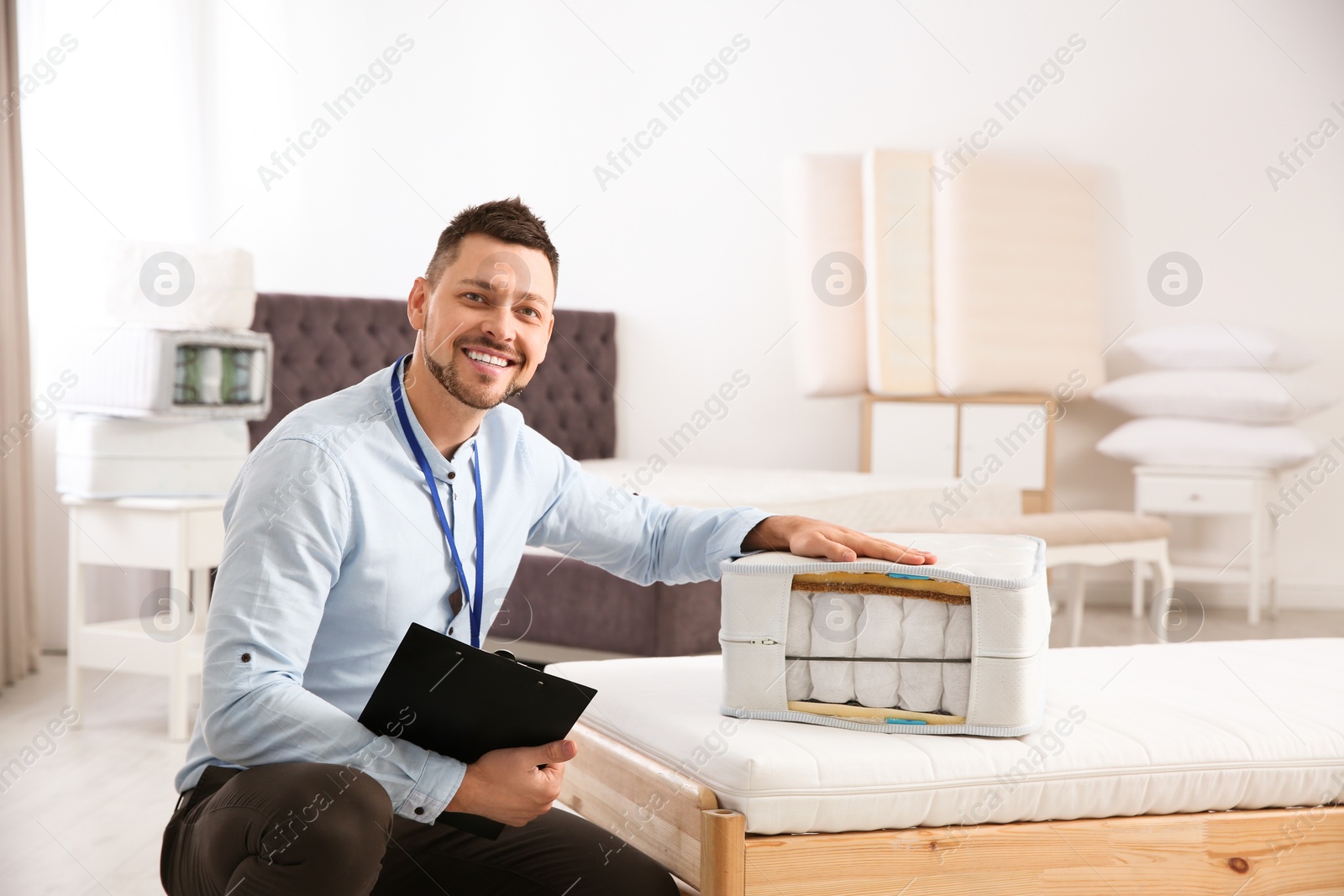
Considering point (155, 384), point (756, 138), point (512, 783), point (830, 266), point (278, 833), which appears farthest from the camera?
point (756, 138)

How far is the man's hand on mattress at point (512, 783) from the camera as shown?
4.30 feet

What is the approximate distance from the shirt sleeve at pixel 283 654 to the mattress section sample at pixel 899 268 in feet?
11.8

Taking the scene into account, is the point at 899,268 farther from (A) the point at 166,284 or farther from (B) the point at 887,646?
(B) the point at 887,646

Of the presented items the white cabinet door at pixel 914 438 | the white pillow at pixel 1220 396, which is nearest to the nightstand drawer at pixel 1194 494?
the white pillow at pixel 1220 396

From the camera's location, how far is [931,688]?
4.97 ft

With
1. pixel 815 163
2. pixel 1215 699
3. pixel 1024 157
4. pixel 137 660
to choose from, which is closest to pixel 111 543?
pixel 137 660

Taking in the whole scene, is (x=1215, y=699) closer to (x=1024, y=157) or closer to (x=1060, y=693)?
(x=1060, y=693)

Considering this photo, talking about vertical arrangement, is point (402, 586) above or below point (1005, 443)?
below

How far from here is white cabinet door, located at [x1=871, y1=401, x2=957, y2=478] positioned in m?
4.67

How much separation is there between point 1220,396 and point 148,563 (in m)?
3.83

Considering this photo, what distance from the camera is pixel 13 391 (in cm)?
353

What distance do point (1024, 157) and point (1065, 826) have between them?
150 inches

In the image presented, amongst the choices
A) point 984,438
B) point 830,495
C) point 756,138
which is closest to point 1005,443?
point 984,438

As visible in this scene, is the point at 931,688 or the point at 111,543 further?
the point at 111,543
